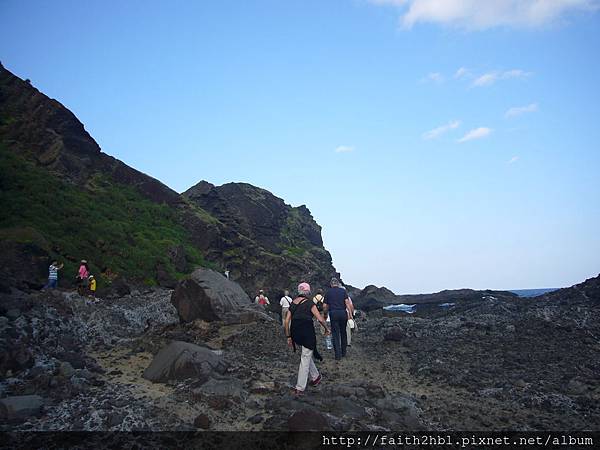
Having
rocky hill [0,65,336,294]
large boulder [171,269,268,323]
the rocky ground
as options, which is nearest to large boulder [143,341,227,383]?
the rocky ground

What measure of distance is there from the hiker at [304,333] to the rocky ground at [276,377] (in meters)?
0.35

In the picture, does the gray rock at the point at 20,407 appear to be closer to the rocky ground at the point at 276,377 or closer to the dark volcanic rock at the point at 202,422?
the rocky ground at the point at 276,377

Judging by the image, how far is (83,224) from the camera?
1064 inches

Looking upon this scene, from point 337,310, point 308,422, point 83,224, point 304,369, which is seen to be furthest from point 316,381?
point 83,224

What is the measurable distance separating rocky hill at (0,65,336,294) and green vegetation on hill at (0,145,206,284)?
0.07 metres

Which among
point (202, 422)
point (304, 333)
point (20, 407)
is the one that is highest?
point (304, 333)

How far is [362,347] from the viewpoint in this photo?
53.4 ft

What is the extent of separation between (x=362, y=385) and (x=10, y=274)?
15.7m

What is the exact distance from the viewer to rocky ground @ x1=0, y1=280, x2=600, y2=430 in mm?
7723

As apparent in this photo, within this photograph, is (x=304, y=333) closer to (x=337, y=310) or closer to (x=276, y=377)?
(x=276, y=377)

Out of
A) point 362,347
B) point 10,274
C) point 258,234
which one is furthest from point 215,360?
point 258,234

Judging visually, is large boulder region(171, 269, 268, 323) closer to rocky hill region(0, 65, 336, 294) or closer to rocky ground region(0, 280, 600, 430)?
rocky ground region(0, 280, 600, 430)

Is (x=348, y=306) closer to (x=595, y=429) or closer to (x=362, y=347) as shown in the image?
(x=362, y=347)

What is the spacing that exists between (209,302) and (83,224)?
1430 cm
